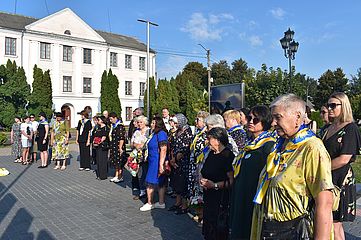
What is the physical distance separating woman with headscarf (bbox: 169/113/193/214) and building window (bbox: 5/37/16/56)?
124 feet

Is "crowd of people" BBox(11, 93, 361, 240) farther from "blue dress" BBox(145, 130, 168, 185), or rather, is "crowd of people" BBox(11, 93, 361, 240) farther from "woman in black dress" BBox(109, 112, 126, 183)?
"woman in black dress" BBox(109, 112, 126, 183)

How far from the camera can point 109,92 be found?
4434 centimetres

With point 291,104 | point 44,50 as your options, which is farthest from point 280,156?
point 44,50

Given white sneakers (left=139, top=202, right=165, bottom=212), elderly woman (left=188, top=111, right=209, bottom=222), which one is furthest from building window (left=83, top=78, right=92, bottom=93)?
elderly woman (left=188, top=111, right=209, bottom=222)

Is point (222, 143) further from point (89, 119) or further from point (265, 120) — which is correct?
point (89, 119)

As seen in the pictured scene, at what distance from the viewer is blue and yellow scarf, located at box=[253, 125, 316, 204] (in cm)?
246

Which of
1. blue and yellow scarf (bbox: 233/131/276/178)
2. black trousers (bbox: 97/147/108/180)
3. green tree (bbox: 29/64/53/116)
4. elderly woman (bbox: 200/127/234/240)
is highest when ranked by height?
green tree (bbox: 29/64/53/116)

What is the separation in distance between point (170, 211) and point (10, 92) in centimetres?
2718

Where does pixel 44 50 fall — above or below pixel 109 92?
above

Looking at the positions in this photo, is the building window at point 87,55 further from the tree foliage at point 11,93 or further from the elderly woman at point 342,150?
the elderly woman at point 342,150

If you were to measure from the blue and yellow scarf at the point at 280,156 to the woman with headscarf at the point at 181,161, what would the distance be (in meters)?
4.04

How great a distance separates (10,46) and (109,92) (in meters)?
12.2

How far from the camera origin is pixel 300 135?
8.14 ft

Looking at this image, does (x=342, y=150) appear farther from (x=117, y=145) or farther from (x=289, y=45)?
(x=289, y=45)
